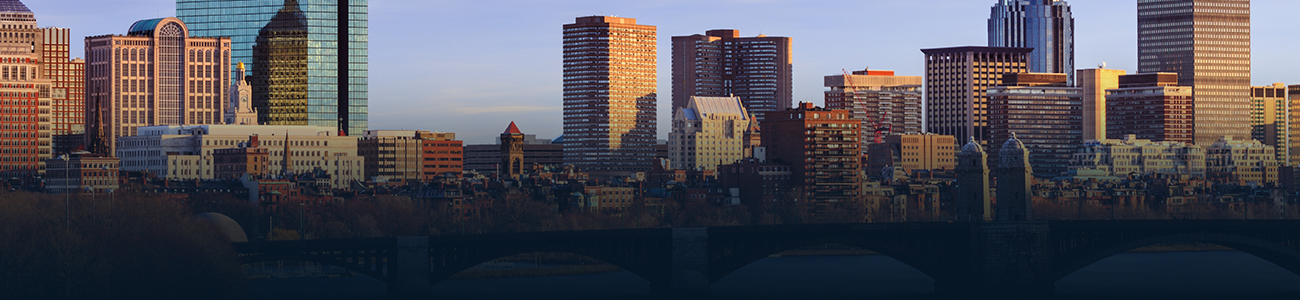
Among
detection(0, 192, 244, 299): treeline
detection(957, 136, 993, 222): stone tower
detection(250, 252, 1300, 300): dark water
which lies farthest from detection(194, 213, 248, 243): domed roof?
detection(957, 136, 993, 222): stone tower

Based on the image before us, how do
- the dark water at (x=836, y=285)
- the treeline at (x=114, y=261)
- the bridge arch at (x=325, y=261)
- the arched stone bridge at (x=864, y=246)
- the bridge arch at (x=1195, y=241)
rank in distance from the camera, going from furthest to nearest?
the bridge arch at (x=1195, y=241), the dark water at (x=836, y=285), the arched stone bridge at (x=864, y=246), the bridge arch at (x=325, y=261), the treeline at (x=114, y=261)

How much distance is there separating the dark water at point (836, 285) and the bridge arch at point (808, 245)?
165cm

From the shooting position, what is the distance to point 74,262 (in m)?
124

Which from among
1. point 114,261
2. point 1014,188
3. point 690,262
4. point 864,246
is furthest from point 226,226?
point 1014,188

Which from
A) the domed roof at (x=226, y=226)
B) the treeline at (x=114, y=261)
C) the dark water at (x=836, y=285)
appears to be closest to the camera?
the treeline at (x=114, y=261)

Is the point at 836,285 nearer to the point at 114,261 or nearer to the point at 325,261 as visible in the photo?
the point at 325,261

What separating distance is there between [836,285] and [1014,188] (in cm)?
1565

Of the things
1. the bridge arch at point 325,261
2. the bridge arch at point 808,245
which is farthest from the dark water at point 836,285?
the bridge arch at point 325,261

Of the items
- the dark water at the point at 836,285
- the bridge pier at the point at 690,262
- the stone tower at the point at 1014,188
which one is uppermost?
the stone tower at the point at 1014,188

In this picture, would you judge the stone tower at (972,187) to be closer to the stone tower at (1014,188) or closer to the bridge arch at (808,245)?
the stone tower at (1014,188)

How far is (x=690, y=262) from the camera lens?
5684 inches

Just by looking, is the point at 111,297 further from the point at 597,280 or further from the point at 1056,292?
the point at 1056,292

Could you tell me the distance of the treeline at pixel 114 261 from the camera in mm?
122688

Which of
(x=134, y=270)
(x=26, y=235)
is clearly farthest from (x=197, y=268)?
(x=26, y=235)
